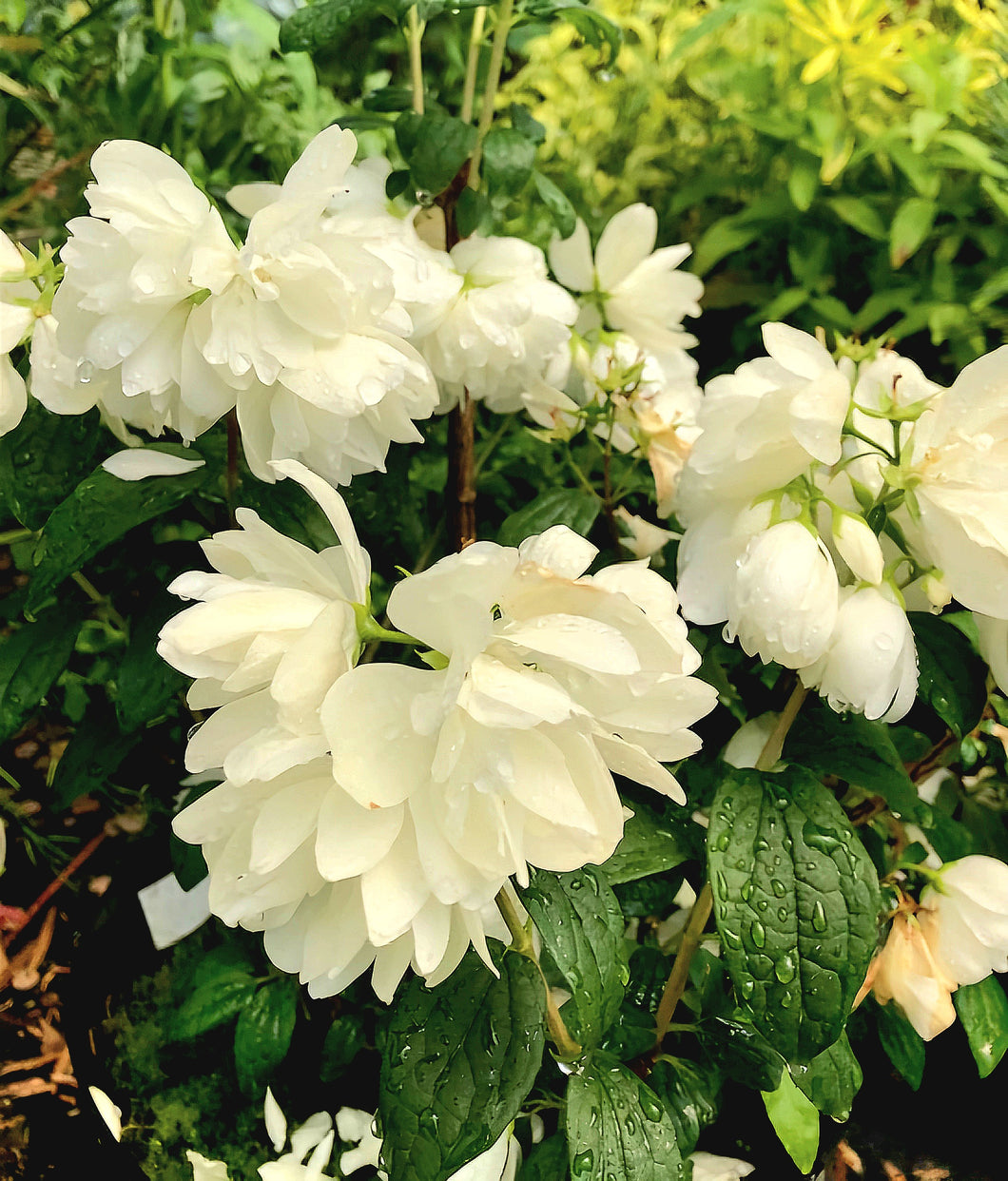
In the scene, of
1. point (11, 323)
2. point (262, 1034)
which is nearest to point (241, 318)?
point (11, 323)

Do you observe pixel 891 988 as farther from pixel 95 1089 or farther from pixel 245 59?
pixel 245 59

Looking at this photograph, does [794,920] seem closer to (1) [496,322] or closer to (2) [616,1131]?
(2) [616,1131]

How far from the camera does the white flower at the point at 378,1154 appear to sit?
67 cm

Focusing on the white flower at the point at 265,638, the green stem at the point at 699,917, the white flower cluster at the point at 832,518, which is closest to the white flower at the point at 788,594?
the white flower cluster at the point at 832,518

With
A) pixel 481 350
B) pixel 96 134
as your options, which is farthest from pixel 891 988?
pixel 96 134

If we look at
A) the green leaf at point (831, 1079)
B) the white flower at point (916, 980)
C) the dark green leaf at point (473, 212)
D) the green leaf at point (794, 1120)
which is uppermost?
the dark green leaf at point (473, 212)

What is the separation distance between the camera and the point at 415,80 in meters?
0.81

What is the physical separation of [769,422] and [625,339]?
1.37 ft

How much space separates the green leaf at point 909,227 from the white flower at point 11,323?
966mm

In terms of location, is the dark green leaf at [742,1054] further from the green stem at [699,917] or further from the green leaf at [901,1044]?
the green leaf at [901,1044]

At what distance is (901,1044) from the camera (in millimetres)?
770

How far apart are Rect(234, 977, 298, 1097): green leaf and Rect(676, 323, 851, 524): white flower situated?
1.86 feet

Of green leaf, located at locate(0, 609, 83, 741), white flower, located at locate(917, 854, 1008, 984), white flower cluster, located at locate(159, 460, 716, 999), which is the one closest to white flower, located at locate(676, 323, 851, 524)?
white flower cluster, located at locate(159, 460, 716, 999)

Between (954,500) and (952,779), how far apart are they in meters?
0.59
